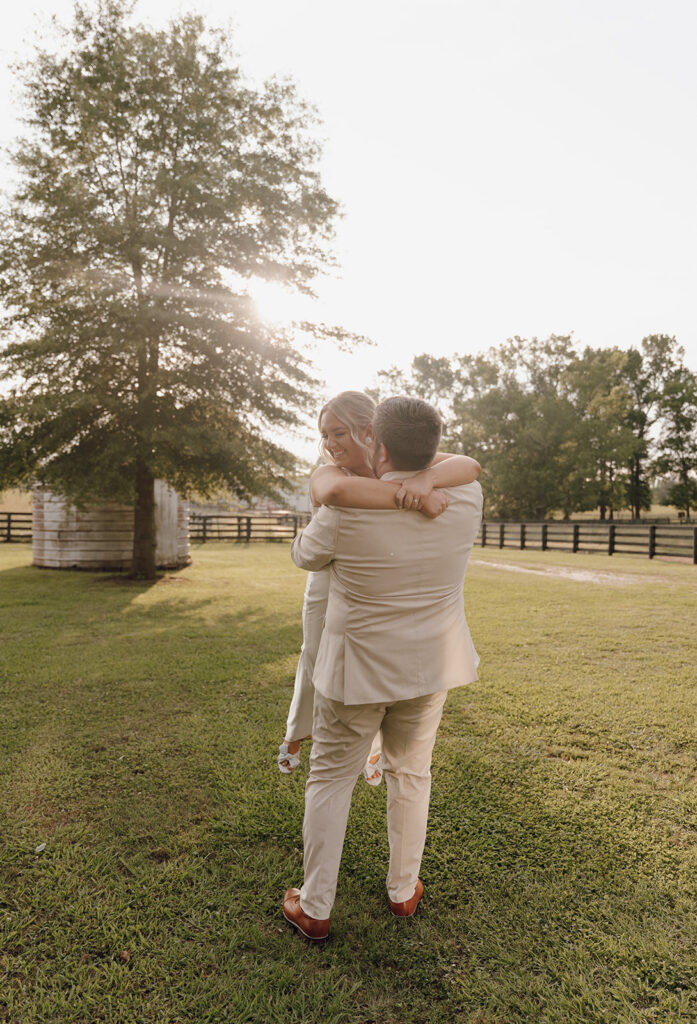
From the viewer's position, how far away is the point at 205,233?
10.6 m

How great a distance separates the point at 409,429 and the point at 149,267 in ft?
35.7

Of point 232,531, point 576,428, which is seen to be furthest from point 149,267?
point 576,428

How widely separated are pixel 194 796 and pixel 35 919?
1.06 m

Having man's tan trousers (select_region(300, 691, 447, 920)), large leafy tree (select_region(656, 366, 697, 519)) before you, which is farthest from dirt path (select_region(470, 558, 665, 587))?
large leafy tree (select_region(656, 366, 697, 519))

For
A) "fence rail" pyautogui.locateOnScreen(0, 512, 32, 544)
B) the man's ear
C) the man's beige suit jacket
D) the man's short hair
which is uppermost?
the man's short hair

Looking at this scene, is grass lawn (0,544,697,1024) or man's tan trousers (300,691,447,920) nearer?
grass lawn (0,544,697,1024)

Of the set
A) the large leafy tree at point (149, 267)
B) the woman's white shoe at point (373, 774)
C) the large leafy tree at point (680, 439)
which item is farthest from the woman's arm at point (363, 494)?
the large leafy tree at point (680, 439)

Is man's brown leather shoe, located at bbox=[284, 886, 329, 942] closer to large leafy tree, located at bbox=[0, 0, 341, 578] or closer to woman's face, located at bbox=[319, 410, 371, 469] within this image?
woman's face, located at bbox=[319, 410, 371, 469]

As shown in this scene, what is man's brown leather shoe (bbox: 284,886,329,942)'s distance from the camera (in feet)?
7.39

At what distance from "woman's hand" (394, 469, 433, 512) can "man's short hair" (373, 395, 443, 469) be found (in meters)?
0.09

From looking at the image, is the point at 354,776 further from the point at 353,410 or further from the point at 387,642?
the point at 353,410

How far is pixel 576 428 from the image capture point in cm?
4844

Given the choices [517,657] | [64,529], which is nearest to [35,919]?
[517,657]

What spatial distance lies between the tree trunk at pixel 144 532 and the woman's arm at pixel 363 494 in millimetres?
10872
